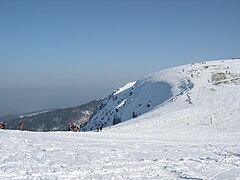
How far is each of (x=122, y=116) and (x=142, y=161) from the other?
173 feet

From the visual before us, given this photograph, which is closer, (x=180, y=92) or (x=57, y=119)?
(x=180, y=92)

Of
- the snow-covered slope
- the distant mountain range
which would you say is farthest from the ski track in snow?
the distant mountain range

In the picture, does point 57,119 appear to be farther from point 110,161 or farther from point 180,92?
point 110,161

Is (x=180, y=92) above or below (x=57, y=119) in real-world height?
above

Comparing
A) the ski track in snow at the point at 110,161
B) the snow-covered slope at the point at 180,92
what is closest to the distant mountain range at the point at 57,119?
the snow-covered slope at the point at 180,92

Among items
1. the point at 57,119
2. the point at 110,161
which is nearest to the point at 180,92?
the point at 110,161

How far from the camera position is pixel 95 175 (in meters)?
13.7

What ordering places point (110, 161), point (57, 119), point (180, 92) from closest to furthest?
point (110, 161) → point (180, 92) → point (57, 119)

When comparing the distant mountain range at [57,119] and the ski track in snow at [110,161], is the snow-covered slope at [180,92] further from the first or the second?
the distant mountain range at [57,119]

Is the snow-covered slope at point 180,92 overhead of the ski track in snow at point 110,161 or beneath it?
overhead

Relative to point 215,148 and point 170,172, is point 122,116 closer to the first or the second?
point 215,148

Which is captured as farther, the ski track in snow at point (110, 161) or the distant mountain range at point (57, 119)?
the distant mountain range at point (57, 119)

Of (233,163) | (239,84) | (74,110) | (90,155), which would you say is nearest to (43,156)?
(90,155)

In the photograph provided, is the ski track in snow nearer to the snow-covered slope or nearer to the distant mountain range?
the snow-covered slope
